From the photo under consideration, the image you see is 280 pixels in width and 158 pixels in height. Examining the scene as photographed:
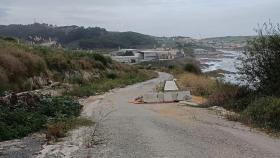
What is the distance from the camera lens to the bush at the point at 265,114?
62.0 ft

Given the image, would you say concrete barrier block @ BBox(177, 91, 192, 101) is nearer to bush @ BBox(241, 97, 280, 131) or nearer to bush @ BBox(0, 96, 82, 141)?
bush @ BBox(0, 96, 82, 141)

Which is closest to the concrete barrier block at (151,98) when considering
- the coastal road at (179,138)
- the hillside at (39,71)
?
the coastal road at (179,138)

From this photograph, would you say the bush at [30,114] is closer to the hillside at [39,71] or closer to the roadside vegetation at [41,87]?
the roadside vegetation at [41,87]

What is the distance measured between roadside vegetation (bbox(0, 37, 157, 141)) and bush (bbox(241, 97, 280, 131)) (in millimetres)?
6062

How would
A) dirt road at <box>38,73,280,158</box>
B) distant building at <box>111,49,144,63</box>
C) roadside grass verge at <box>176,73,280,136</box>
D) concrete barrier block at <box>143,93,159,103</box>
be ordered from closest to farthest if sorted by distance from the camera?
dirt road at <box>38,73,280,158</box>
roadside grass verge at <box>176,73,280,136</box>
concrete barrier block at <box>143,93,159,103</box>
distant building at <box>111,49,144,63</box>

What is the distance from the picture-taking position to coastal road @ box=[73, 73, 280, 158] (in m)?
13.7

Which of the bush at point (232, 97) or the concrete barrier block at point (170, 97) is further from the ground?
the bush at point (232, 97)

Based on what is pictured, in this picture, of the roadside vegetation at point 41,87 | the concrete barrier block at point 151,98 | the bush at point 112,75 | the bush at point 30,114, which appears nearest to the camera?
the bush at point 30,114

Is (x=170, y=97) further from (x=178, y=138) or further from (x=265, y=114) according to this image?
(x=178, y=138)

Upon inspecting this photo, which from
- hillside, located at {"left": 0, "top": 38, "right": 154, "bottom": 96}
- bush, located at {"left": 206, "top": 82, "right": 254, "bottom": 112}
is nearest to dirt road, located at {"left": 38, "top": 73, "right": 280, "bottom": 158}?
bush, located at {"left": 206, "top": 82, "right": 254, "bottom": 112}

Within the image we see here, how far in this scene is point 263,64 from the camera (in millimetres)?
24375

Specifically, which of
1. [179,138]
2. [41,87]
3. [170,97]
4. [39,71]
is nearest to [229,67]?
[39,71]

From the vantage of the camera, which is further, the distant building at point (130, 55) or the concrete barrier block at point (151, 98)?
the distant building at point (130, 55)

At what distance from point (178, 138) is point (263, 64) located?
31.9ft
